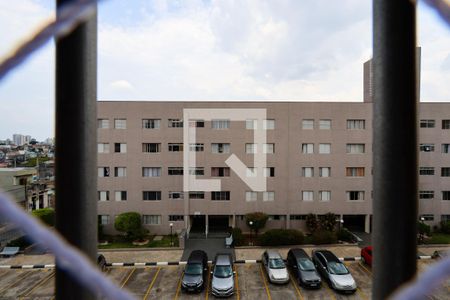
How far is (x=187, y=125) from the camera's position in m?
19.5

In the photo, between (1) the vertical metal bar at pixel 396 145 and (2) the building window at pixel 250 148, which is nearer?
(1) the vertical metal bar at pixel 396 145

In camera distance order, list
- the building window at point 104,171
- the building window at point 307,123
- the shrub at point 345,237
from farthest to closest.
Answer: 1. the building window at point 307,123
2. the building window at point 104,171
3. the shrub at point 345,237

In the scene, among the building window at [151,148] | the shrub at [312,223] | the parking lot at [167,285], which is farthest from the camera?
the building window at [151,148]

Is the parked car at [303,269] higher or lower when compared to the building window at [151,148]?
lower

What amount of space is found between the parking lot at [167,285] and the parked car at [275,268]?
29cm

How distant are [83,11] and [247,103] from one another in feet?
63.1

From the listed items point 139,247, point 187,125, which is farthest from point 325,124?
point 139,247

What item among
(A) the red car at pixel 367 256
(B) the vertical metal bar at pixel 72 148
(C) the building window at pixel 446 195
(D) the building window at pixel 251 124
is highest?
(D) the building window at pixel 251 124

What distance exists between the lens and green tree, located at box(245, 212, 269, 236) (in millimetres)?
18172

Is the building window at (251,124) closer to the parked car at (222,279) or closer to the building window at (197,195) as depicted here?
the building window at (197,195)

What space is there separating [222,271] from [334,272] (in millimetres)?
4791

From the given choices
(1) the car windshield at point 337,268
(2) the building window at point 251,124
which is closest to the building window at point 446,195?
(1) the car windshield at point 337,268

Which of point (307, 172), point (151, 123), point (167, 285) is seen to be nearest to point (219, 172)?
point (151, 123)

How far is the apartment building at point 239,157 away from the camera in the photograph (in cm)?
1934
